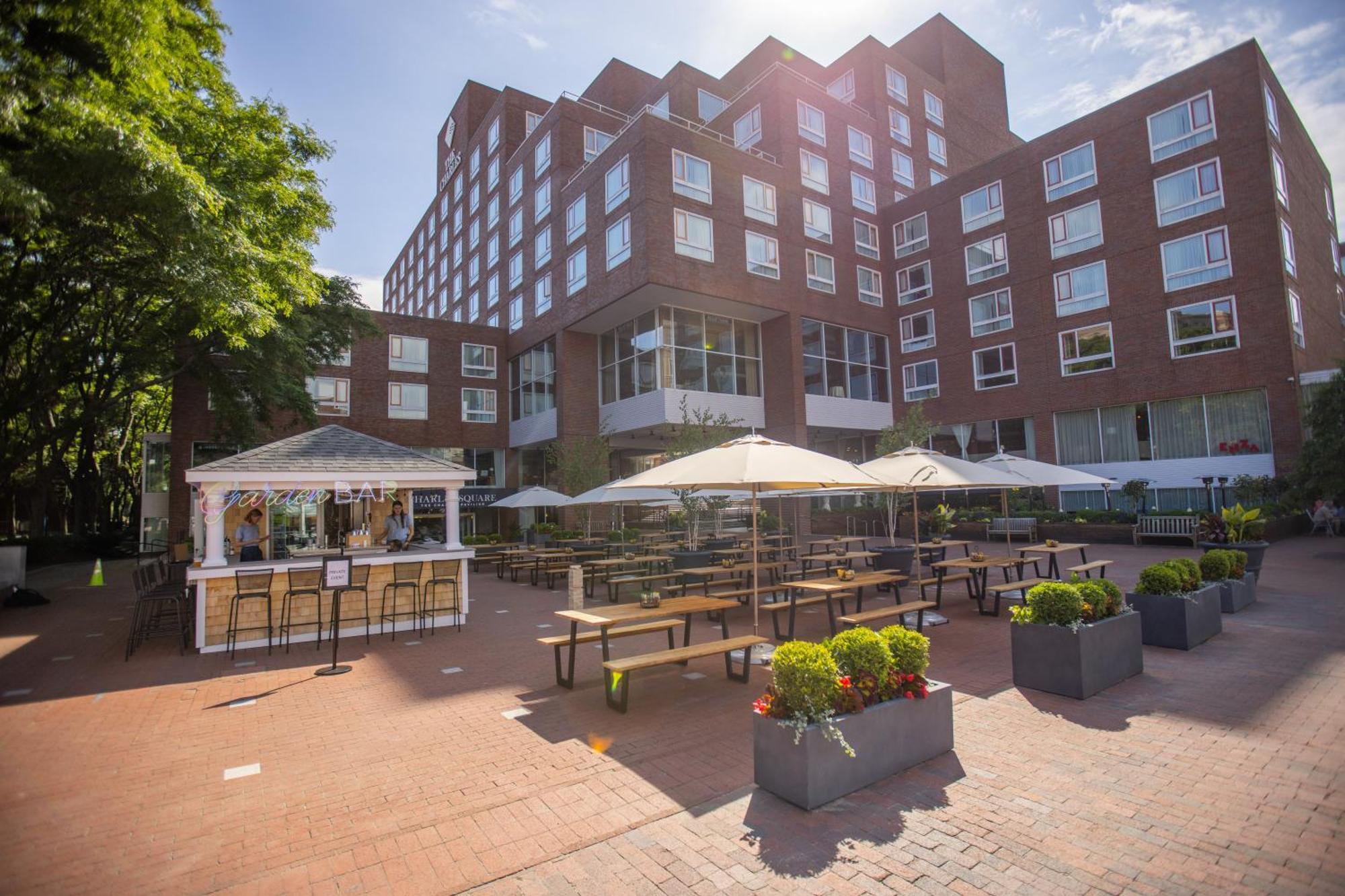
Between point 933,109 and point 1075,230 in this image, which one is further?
point 933,109

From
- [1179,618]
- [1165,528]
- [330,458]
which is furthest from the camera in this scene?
[1165,528]

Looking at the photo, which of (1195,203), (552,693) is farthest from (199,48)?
(1195,203)

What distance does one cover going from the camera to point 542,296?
29.2 metres

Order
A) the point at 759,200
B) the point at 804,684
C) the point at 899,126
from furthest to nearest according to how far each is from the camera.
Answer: the point at 899,126 < the point at 759,200 < the point at 804,684

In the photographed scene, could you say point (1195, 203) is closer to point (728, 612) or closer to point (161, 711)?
point (728, 612)

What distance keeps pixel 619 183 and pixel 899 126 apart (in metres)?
19.1

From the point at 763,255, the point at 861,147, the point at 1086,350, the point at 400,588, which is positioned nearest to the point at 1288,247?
the point at 1086,350

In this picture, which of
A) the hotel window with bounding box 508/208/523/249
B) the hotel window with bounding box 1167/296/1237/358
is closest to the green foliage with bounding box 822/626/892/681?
the hotel window with bounding box 1167/296/1237/358

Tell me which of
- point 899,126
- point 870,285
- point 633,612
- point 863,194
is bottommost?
point 633,612

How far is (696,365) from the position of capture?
80.8 ft

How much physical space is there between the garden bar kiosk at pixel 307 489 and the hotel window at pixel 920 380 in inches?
948

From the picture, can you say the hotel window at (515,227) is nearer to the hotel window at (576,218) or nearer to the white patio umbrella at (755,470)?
the hotel window at (576,218)

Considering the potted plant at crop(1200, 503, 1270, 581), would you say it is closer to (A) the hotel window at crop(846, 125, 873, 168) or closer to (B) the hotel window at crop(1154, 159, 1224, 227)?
(B) the hotel window at crop(1154, 159, 1224, 227)

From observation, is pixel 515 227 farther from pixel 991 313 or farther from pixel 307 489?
pixel 307 489
